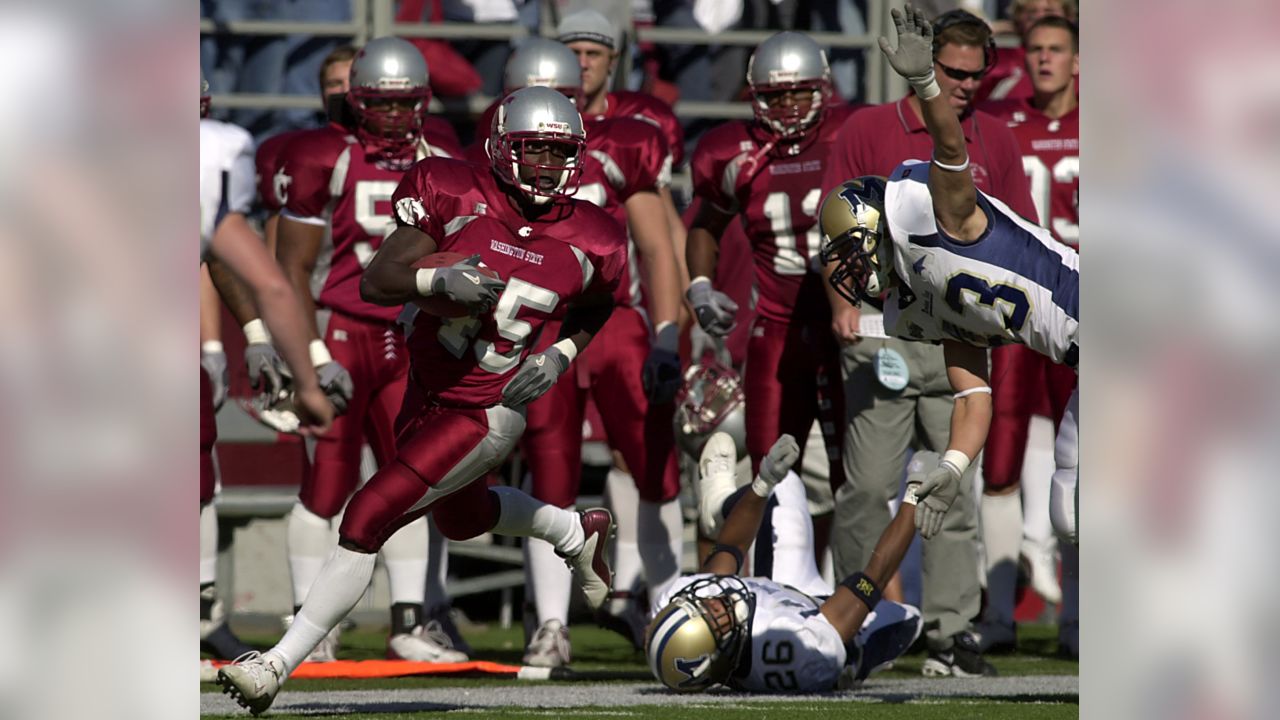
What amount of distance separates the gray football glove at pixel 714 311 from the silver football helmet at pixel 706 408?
0.78ft

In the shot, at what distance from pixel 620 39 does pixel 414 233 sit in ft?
11.3

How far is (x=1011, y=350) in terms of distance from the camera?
627 centimetres

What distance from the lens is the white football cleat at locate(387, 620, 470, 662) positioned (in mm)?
5945

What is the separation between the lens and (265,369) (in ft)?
18.1

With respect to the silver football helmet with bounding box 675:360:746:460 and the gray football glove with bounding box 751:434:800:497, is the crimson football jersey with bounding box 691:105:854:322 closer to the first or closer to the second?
the silver football helmet with bounding box 675:360:746:460

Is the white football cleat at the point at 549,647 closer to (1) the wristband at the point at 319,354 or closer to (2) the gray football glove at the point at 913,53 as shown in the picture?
(1) the wristband at the point at 319,354

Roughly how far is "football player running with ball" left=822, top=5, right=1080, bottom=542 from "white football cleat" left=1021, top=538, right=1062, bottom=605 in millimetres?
2244

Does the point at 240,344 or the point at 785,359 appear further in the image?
the point at 240,344

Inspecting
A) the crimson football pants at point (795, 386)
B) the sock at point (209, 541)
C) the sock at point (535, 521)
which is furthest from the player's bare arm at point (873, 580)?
the sock at point (209, 541)

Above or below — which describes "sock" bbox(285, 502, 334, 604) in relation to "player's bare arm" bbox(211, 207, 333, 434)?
below

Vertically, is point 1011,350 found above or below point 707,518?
above

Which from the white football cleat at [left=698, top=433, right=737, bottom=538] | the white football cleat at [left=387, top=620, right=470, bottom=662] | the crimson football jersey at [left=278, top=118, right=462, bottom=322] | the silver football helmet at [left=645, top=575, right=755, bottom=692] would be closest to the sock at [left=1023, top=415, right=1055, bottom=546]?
the white football cleat at [left=698, top=433, right=737, bottom=538]
